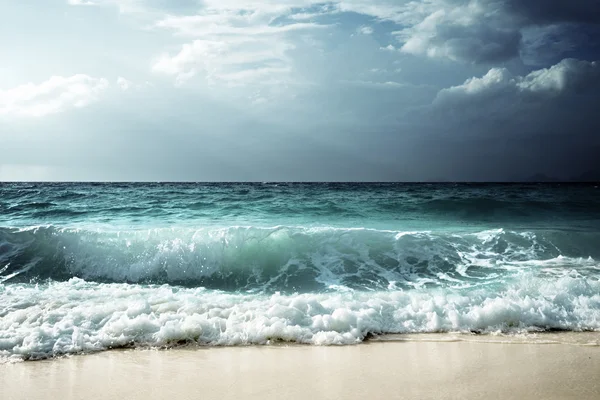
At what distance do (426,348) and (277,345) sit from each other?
1566mm

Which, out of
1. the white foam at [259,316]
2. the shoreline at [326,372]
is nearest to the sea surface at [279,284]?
the white foam at [259,316]

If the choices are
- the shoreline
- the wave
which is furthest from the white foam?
the wave

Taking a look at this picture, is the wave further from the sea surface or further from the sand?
the sand

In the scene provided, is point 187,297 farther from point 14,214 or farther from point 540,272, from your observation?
point 14,214

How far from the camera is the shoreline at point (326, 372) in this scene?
10.7 ft

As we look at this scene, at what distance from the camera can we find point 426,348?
14.1 feet

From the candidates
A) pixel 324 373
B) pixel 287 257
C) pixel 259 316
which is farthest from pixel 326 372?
pixel 287 257

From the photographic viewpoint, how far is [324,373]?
363 cm

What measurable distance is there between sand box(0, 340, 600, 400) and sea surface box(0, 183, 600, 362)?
0.37 metres

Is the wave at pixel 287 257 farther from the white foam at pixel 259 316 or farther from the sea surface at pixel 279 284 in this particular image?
the white foam at pixel 259 316

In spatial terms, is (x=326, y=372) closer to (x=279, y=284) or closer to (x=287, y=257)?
(x=279, y=284)

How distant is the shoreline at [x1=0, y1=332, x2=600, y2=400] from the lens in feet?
10.7

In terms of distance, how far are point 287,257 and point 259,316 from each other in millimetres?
3584

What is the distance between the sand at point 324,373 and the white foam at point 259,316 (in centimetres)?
26
